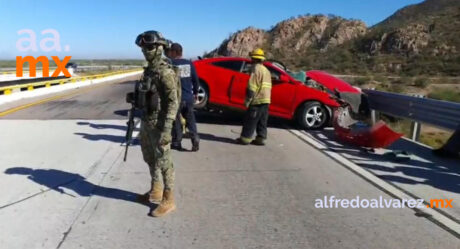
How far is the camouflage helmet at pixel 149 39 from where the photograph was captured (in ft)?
15.3

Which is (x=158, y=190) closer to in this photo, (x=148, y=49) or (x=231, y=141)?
(x=148, y=49)

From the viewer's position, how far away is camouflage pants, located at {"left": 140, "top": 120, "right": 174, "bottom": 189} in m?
4.78

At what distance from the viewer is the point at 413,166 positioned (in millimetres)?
7203

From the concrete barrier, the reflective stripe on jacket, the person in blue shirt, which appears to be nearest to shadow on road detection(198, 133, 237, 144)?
the reflective stripe on jacket

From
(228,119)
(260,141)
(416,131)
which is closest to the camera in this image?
(260,141)

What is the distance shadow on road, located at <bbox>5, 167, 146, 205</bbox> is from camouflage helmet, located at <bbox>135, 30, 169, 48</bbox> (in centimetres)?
176

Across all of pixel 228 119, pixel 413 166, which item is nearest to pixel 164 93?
pixel 413 166

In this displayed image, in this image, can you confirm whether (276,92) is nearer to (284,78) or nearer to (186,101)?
(284,78)

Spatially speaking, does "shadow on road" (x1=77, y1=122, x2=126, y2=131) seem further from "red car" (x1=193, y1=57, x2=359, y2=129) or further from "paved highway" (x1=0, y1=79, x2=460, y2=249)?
"red car" (x1=193, y1=57, x2=359, y2=129)

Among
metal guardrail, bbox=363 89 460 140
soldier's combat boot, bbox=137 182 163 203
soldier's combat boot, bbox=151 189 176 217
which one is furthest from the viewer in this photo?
metal guardrail, bbox=363 89 460 140

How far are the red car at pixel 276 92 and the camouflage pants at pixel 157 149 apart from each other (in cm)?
598

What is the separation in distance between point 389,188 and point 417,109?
4075 millimetres

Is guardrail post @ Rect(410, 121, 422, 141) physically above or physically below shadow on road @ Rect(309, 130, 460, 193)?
above

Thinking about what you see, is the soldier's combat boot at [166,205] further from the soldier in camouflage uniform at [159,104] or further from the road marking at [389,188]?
the road marking at [389,188]
